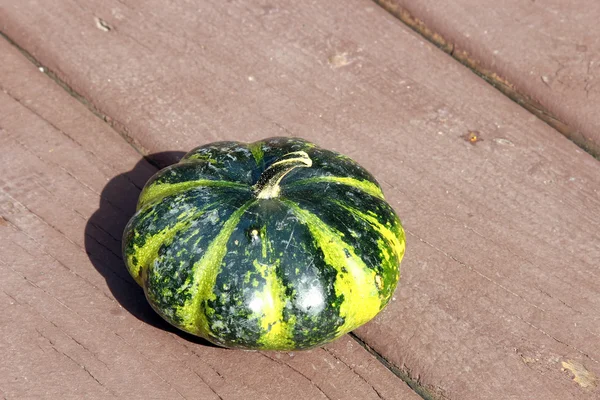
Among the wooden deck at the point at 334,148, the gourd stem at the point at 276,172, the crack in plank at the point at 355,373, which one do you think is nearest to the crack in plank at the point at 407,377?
the wooden deck at the point at 334,148

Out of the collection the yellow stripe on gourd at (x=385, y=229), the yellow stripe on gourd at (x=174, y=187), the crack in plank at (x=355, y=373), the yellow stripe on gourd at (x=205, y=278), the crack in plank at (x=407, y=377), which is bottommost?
the crack in plank at (x=407, y=377)

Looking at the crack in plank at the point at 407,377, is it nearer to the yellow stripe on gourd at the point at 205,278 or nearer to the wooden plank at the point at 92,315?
the wooden plank at the point at 92,315

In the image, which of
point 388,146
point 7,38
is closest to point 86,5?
point 7,38

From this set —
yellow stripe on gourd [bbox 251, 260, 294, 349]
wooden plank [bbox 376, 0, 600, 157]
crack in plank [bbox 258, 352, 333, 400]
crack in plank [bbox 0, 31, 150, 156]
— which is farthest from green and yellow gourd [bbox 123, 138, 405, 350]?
wooden plank [bbox 376, 0, 600, 157]

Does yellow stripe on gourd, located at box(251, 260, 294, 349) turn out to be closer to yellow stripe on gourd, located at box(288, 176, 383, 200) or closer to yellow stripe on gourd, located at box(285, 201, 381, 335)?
yellow stripe on gourd, located at box(285, 201, 381, 335)

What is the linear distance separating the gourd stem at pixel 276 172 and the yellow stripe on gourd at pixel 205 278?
178 mm

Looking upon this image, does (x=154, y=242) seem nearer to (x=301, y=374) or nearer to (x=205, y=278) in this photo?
(x=205, y=278)

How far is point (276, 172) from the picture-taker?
2865mm

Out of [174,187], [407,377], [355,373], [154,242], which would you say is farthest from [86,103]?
[407,377]

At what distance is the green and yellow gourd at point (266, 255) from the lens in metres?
2.72

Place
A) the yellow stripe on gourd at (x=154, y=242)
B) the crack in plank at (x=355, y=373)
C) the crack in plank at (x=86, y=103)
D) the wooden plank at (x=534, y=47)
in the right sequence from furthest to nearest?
the wooden plank at (x=534, y=47)
the crack in plank at (x=86, y=103)
the crack in plank at (x=355, y=373)
the yellow stripe on gourd at (x=154, y=242)

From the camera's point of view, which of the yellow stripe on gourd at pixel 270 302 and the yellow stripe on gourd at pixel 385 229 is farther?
the yellow stripe on gourd at pixel 385 229

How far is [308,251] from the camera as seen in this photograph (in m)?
2.75

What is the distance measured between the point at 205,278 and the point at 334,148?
1.26 metres
